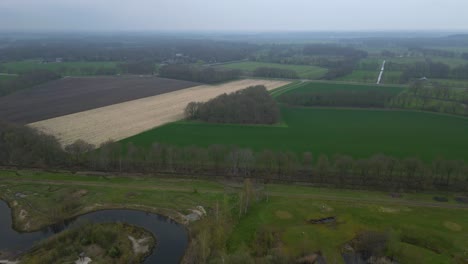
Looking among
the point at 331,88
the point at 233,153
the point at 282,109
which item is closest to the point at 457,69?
the point at 331,88

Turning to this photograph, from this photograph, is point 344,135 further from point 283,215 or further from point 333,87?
point 333,87

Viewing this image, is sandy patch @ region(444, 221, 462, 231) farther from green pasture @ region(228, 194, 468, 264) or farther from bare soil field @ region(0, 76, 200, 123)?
bare soil field @ region(0, 76, 200, 123)

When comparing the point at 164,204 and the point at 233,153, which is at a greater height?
the point at 233,153

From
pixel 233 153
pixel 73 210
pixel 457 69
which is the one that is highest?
pixel 457 69

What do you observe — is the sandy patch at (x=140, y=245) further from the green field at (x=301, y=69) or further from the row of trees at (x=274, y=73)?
the green field at (x=301, y=69)

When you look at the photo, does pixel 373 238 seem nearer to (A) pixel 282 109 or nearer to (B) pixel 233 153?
(B) pixel 233 153

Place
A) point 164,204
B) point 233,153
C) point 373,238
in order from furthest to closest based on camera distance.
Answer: point 233,153
point 164,204
point 373,238

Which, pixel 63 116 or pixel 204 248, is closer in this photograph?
pixel 204 248

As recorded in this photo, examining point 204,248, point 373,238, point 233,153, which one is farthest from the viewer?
point 233,153
